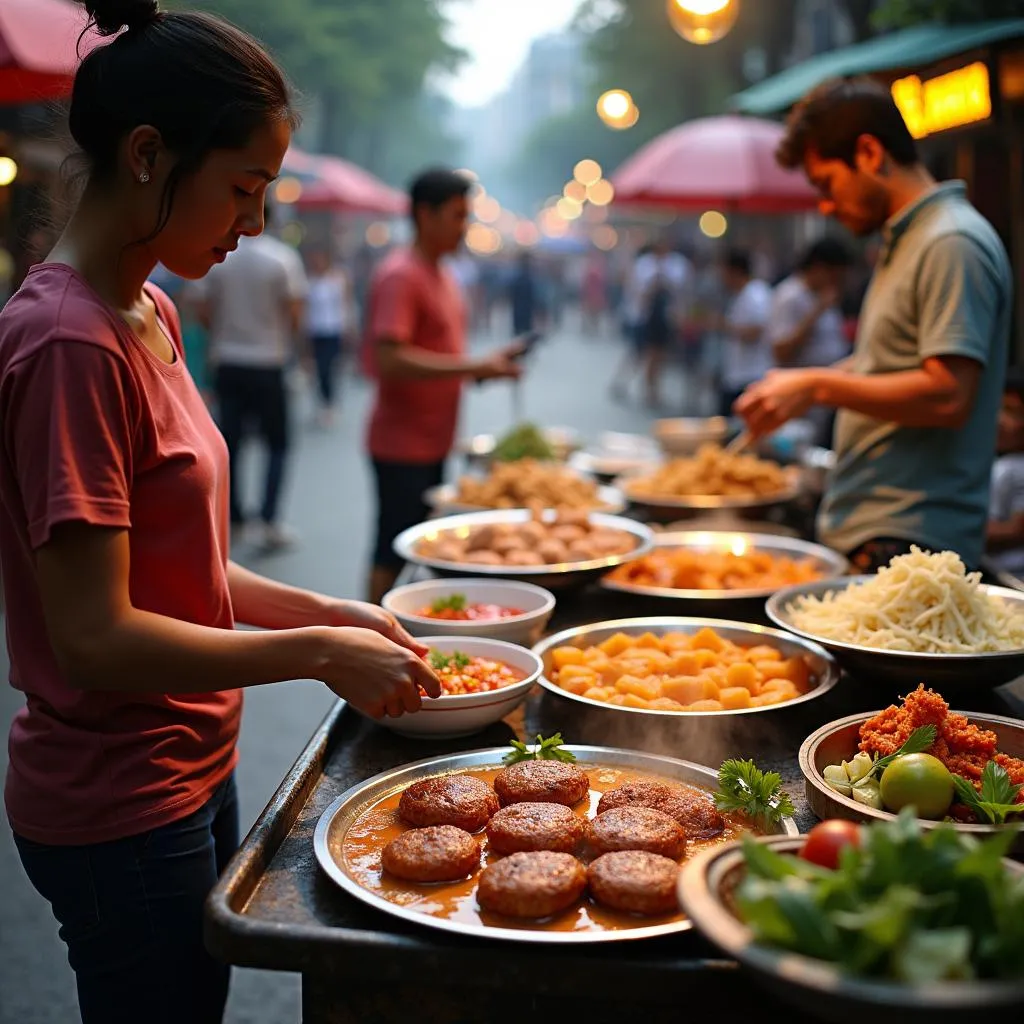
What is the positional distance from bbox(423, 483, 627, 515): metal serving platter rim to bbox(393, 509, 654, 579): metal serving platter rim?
59 mm

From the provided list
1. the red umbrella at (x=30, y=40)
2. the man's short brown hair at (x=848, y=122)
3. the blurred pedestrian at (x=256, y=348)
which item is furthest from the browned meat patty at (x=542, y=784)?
the blurred pedestrian at (x=256, y=348)

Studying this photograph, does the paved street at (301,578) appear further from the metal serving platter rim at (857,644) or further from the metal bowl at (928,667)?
the metal bowl at (928,667)

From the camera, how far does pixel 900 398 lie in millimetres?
3305

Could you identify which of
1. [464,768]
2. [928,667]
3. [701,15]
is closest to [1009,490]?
[928,667]

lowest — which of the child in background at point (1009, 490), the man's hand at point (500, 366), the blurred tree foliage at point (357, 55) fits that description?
the child in background at point (1009, 490)

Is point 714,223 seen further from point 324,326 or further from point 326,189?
point 324,326

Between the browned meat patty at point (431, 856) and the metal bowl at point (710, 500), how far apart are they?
3.12 meters

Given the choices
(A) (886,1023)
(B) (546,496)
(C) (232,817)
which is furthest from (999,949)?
(B) (546,496)

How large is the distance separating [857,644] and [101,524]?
178 centimetres

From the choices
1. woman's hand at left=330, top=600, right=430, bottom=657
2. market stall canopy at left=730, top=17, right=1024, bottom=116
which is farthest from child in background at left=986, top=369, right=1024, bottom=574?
woman's hand at left=330, top=600, right=430, bottom=657

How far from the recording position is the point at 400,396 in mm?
6000

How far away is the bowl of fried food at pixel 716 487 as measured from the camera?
495 cm

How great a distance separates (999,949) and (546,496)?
378cm

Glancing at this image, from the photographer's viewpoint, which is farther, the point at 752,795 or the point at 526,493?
the point at 526,493
